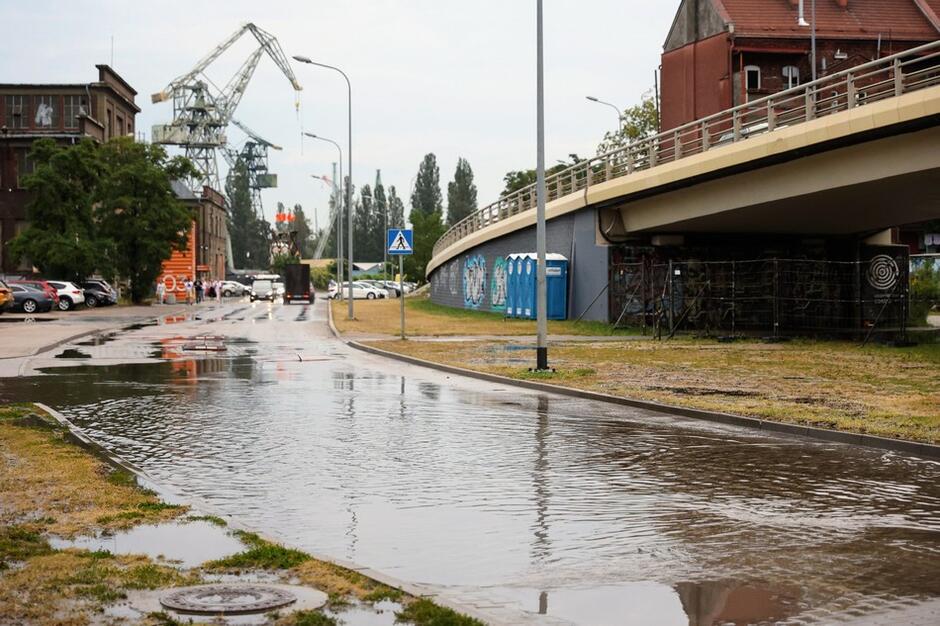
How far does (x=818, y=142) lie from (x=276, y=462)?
66.9 feet

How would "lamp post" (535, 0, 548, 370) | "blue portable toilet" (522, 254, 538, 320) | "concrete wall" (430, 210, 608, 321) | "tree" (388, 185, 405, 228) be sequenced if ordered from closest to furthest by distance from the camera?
"lamp post" (535, 0, 548, 370)
"concrete wall" (430, 210, 608, 321)
"blue portable toilet" (522, 254, 538, 320)
"tree" (388, 185, 405, 228)

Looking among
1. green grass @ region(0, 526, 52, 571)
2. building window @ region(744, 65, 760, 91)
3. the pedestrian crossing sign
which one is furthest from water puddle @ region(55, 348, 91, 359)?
building window @ region(744, 65, 760, 91)

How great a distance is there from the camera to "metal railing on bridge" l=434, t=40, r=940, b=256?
2605 cm

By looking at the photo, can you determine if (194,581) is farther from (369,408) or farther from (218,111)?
(218,111)

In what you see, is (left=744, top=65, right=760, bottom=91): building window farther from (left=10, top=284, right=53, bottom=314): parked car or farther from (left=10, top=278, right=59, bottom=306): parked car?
(left=10, top=284, right=53, bottom=314): parked car

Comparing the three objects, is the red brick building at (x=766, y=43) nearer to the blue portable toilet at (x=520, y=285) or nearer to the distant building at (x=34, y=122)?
the blue portable toilet at (x=520, y=285)

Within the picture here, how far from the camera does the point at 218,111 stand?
152 meters

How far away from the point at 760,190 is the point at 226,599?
92.9 ft

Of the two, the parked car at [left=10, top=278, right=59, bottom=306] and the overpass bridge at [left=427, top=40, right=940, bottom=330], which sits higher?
the overpass bridge at [left=427, top=40, right=940, bottom=330]

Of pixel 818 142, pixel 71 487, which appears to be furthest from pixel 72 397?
pixel 818 142

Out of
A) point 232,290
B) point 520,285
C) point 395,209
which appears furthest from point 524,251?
point 395,209

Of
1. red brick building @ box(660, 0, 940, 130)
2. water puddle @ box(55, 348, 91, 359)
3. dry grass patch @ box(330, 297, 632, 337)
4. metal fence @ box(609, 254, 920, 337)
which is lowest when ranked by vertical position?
water puddle @ box(55, 348, 91, 359)

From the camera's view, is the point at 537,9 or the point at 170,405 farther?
the point at 537,9

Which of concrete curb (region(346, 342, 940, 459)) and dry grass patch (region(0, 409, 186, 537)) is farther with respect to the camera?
concrete curb (region(346, 342, 940, 459))
